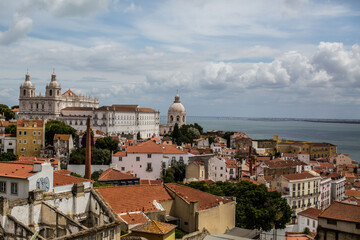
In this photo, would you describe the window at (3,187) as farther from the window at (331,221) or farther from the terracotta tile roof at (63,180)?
the window at (331,221)

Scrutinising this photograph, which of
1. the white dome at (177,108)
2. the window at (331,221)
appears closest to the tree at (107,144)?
the window at (331,221)

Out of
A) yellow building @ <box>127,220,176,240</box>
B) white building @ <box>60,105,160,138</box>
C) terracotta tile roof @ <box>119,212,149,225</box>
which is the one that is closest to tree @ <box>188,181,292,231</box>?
terracotta tile roof @ <box>119,212,149,225</box>

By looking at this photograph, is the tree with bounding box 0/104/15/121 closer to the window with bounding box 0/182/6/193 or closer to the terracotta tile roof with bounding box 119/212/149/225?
the window with bounding box 0/182/6/193

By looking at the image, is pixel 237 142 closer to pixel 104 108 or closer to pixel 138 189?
pixel 104 108

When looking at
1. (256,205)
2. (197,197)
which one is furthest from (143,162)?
(197,197)

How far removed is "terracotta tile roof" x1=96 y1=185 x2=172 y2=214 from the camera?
18172 millimetres

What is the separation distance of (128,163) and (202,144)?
36705mm

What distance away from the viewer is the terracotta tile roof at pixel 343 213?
21.2 metres

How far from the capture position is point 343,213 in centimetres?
2181

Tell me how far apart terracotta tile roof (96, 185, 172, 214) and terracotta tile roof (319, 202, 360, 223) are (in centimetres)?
900

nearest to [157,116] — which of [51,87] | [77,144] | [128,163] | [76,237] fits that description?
[51,87]

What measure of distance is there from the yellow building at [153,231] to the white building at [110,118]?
211 feet

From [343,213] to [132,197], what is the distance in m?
11.7

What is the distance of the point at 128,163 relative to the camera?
41219 mm
